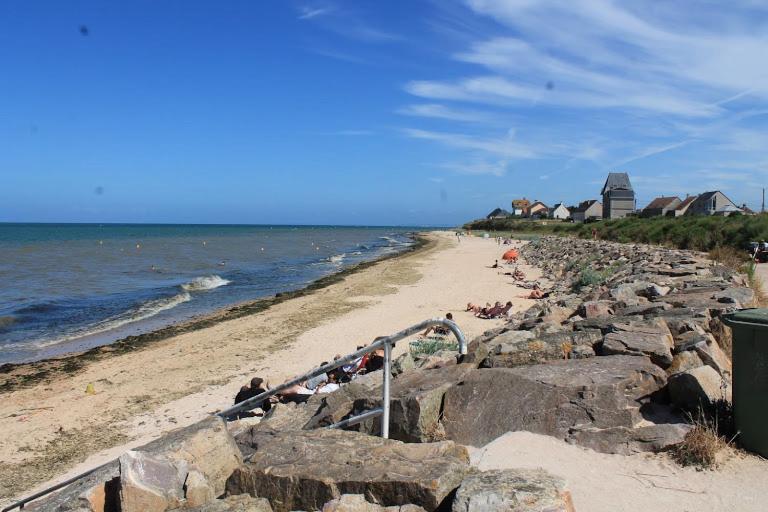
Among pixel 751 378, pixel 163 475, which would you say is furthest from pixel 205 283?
pixel 751 378

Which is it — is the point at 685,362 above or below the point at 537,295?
above

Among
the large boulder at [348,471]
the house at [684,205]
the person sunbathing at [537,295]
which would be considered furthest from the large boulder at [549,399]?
the house at [684,205]

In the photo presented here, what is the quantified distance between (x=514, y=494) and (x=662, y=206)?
7918 cm

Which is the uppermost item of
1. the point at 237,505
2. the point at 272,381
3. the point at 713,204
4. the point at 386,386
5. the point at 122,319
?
the point at 713,204

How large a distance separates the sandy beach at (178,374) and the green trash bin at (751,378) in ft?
22.3

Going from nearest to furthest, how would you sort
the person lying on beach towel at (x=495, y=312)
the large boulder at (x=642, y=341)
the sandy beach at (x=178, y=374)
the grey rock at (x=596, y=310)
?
1. the large boulder at (x=642, y=341)
2. the sandy beach at (x=178, y=374)
3. the grey rock at (x=596, y=310)
4. the person lying on beach towel at (x=495, y=312)

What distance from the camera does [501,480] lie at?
314 cm

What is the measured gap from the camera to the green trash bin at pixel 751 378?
378 cm

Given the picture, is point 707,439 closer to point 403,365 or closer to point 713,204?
point 403,365

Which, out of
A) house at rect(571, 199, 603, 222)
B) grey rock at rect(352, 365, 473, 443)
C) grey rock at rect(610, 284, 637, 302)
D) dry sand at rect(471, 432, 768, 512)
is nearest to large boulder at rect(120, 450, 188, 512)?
grey rock at rect(352, 365, 473, 443)

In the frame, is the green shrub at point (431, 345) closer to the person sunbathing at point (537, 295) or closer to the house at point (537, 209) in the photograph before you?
the person sunbathing at point (537, 295)

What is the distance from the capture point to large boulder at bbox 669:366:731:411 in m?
4.34

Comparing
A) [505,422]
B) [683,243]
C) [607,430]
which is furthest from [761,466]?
[683,243]

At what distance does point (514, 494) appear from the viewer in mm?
2973
